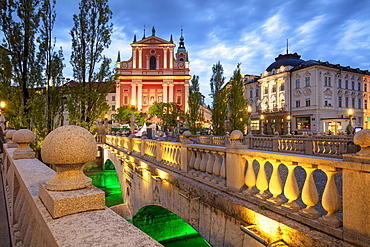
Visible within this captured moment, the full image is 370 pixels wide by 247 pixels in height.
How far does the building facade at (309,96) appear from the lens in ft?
137

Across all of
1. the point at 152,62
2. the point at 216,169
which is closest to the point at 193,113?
the point at 216,169

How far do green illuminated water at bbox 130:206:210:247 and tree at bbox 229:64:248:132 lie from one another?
12.0 meters

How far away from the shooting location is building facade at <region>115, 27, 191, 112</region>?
56.9m

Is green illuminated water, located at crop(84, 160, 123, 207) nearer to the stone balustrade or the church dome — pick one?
the stone balustrade

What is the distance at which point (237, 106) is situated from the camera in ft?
74.3

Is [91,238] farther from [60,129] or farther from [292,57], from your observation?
[292,57]

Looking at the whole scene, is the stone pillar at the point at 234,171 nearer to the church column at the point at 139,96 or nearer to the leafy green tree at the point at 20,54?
the leafy green tree at the point at 20,54

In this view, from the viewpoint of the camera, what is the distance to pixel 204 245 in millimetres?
11961

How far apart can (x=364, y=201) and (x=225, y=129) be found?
1988cm

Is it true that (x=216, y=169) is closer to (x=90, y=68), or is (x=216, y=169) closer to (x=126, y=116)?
(x=90, y=68)

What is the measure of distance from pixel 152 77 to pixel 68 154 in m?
56.8


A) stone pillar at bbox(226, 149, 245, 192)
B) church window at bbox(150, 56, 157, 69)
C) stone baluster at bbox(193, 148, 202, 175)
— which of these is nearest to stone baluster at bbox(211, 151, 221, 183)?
stone pillar at bbox(226, 149, 245, 192)

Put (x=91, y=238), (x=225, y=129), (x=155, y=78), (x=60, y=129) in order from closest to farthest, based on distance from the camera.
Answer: (x=91, y=238) < (x=60, y=129) < (x=225, y=129) < (x=155, y=78)

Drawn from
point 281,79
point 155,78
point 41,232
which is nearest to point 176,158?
point 41,232
